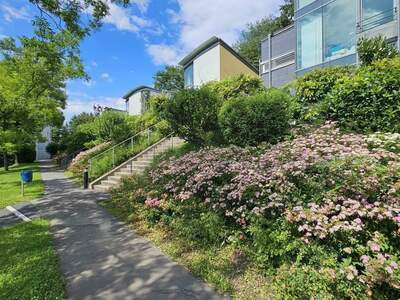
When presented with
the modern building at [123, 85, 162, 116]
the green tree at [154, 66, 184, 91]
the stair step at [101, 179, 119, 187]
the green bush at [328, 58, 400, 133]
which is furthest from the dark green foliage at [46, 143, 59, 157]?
the green bush at [328, 58, 400, 133]

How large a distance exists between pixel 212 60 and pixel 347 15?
922 cm

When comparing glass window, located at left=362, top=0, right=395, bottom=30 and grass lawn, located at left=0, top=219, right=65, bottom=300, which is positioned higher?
glass window, located at left=362, top=0, right=395, bottom=30

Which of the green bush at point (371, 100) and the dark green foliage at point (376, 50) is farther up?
the dark green foliage at point (376, 50)

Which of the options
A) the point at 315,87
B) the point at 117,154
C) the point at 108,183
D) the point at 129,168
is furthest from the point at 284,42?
the point at 108,183

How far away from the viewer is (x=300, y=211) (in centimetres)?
335

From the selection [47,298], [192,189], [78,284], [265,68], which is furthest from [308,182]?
[265,68]

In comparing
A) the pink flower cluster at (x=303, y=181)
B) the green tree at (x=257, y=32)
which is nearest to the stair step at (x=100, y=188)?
the pink flower cluster at (x=303, y=181)

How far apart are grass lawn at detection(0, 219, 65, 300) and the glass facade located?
13.0 m

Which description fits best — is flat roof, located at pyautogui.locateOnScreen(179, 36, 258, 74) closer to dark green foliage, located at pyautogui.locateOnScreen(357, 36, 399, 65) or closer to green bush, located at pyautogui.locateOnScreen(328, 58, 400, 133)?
dark green foliage, located at pyautogui.locateOnScreen(357, 36, 399, 65)

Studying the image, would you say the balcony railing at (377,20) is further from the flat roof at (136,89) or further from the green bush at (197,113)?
the flat roof at (136,89)

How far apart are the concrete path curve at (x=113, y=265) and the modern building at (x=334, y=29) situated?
11.4m

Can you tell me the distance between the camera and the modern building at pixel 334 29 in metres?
11.0

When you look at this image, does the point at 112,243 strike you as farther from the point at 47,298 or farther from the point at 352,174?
the point at 352,174

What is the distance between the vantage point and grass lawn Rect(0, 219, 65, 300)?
11.7 feet
